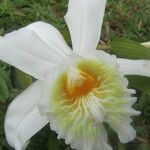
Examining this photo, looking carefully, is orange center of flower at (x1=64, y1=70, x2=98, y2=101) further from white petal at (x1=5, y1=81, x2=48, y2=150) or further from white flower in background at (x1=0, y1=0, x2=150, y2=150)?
white petal at (x1=5, y1=81, x2=48, y2=150)

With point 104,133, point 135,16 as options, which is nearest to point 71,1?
point 104,133

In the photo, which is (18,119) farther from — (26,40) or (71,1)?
(71,1)

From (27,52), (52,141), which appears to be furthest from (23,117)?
(52,141)

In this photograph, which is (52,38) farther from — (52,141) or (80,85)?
(52,141)

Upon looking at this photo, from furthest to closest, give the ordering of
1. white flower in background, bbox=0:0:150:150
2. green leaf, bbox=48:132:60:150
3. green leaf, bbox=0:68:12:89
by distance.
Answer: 1. green leaf, bbox=48:132:60:150
2. green leaf, bbox=0:68:12:89
3. white flower in background, bbox=0:0:150:150

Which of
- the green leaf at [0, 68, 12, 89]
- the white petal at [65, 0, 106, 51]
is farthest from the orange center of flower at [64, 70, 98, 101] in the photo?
the green leaf at [0, 68, 12, 89]

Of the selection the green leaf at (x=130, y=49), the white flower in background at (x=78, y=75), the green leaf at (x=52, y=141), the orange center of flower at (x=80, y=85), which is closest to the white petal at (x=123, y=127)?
the white flower in background at (x=78, y=75)
